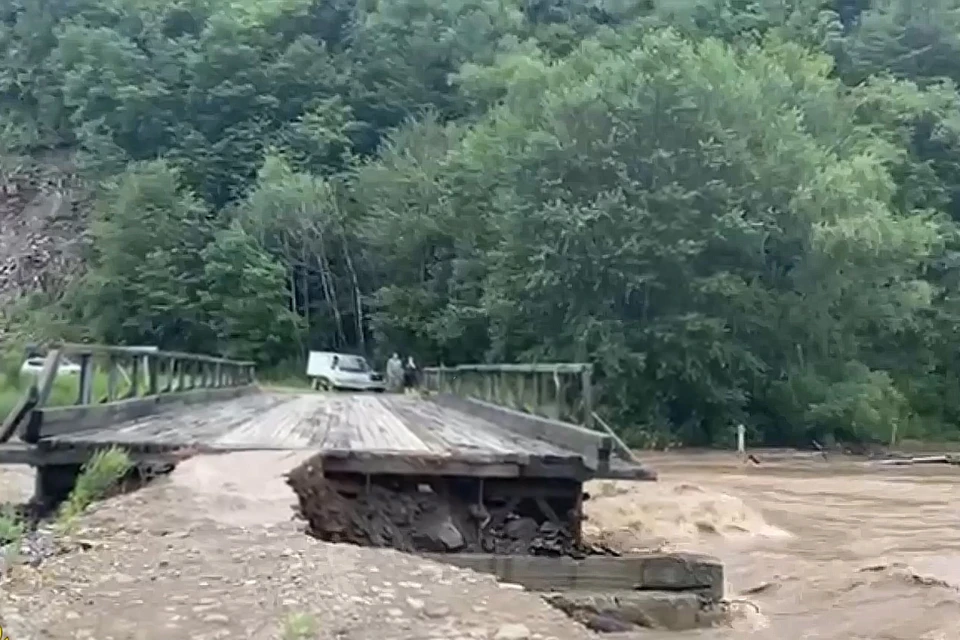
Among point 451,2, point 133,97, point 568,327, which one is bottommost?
point 568,327

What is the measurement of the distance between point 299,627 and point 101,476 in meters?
3.90

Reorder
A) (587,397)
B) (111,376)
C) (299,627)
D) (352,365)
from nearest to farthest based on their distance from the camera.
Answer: (299,627) → (587,397) → (111,376) → (352,365)

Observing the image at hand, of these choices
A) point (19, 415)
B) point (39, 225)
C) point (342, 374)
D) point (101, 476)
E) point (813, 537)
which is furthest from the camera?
point (39, 225)

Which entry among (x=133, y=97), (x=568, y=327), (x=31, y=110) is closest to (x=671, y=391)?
(x=568, y=327)

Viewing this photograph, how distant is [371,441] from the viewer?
9.57m

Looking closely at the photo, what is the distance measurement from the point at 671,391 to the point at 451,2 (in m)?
23.2

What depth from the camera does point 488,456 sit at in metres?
8.34

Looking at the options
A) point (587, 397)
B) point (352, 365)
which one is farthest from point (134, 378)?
point (352, 365)

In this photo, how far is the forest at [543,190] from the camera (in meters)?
27.0

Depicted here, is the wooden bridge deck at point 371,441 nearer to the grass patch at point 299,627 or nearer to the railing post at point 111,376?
the railing post at point 111,376

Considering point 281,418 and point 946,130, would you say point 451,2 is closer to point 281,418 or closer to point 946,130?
point 946,130

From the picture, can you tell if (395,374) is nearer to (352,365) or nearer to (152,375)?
(352,365)

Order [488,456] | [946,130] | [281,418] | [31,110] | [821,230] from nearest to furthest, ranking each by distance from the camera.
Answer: [488,456] < [281,418] < [821,230] < [946,130] < [31,110]

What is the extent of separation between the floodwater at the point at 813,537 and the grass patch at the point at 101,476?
11.1ft
